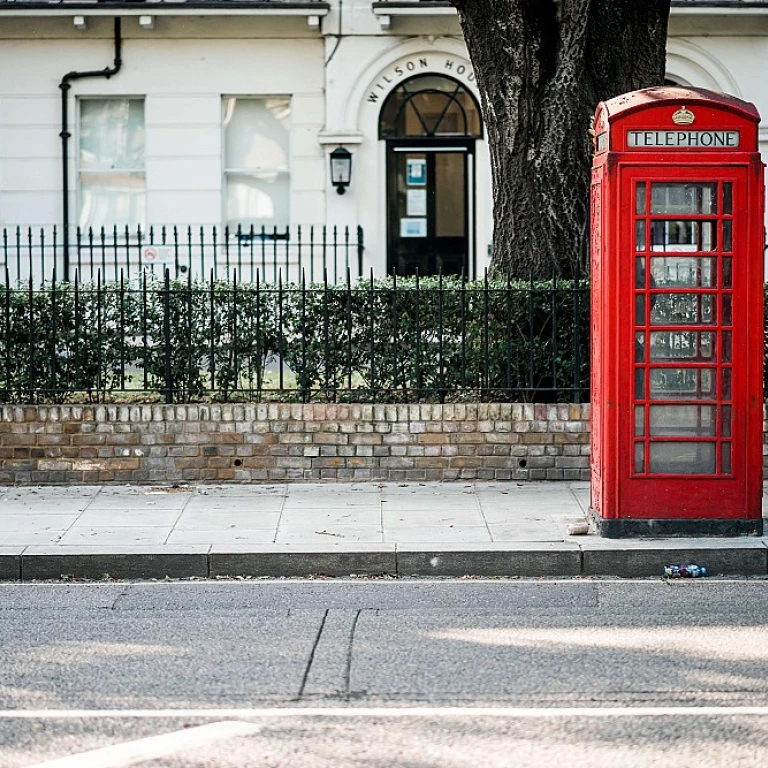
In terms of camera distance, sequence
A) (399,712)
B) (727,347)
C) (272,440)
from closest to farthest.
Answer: (399,712) < (727,347) < (272,440)

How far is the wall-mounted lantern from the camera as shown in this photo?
61.2 feet

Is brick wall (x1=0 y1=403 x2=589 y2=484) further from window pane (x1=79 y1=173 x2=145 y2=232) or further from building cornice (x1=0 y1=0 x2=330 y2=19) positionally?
building cornice (x1=0 y1=0 x2=330 y2=19)

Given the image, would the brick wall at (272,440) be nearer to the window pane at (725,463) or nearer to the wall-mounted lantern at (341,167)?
the window pane at (725,463)

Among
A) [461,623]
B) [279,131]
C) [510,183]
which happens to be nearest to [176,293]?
[510,183]

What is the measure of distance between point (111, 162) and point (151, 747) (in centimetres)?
1534

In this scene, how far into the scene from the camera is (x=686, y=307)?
342 inches

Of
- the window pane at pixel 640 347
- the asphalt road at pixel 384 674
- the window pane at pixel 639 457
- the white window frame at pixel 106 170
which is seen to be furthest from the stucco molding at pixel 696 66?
the asphalt road at pixel 384 674

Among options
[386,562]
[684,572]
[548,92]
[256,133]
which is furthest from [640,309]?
[256,133]

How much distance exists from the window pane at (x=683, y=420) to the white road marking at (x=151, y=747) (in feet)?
13.9

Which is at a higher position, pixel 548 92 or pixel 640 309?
pixel 548 92

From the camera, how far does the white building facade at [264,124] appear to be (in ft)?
61.6

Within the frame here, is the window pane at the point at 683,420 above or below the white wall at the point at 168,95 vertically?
below

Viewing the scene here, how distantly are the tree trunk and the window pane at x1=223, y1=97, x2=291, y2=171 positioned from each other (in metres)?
8.14

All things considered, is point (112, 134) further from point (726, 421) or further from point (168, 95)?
point (726, 421)
